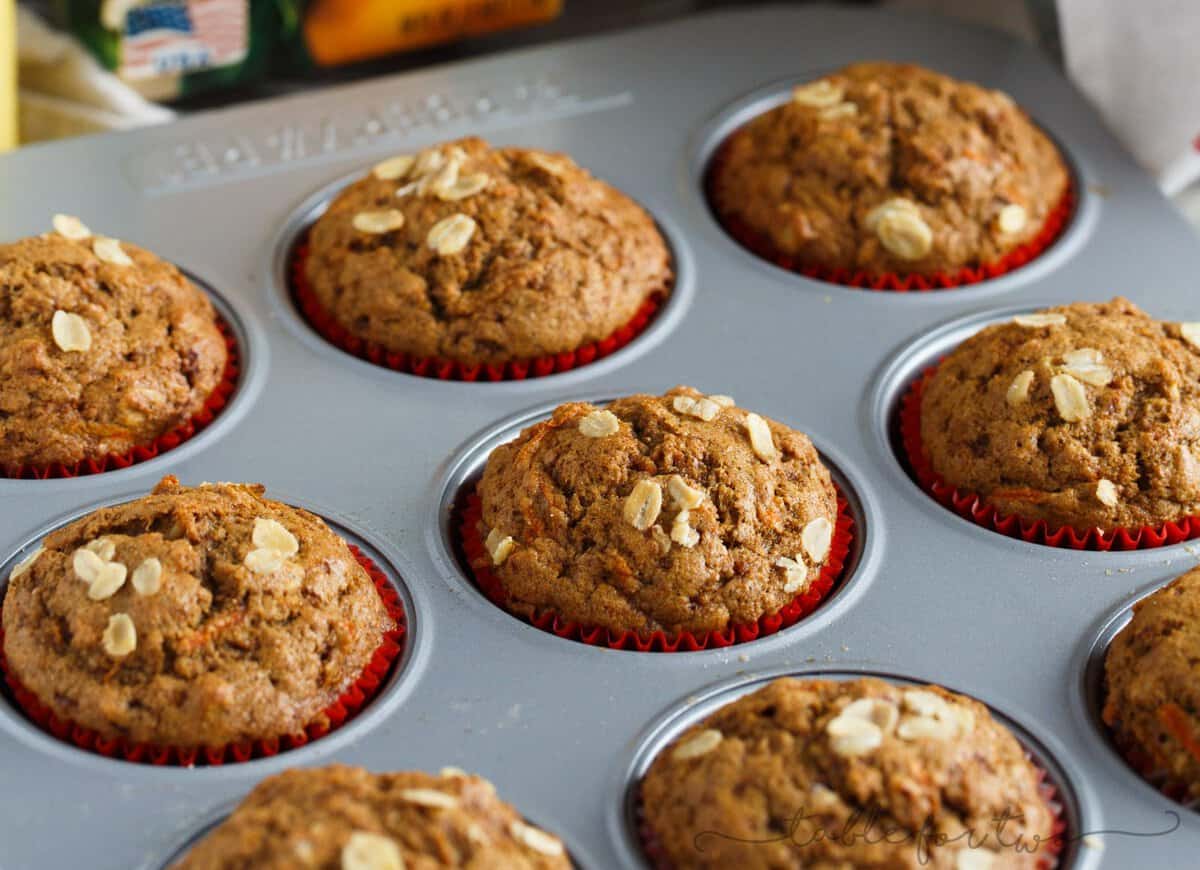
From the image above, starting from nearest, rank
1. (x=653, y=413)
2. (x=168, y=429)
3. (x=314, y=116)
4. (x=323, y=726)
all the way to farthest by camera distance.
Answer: (x=323, y=726)
(x=653, y=413)
(x=168, y=429)
(x=314, y=116)

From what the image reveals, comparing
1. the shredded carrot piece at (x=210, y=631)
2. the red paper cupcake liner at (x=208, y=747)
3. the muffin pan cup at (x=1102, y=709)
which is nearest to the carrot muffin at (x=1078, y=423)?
the muffin pan cup at (x=1102, y=709)

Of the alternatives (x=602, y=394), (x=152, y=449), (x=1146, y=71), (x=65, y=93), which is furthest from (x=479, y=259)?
(x=1146, y=71)

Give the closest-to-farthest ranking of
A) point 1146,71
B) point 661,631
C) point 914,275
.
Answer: point 661,631, point 914,275, point 1146,71

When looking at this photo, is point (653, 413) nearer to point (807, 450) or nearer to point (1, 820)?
point (807, 450)

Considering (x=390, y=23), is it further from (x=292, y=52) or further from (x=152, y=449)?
(x=152, y=449)

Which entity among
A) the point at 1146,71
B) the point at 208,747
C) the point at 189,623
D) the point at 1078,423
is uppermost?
the point at 1146,71

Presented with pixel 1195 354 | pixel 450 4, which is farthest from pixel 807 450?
pixel 450 4

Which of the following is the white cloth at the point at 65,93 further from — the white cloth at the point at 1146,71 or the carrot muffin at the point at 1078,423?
the white cloth at the point at 1146,71
